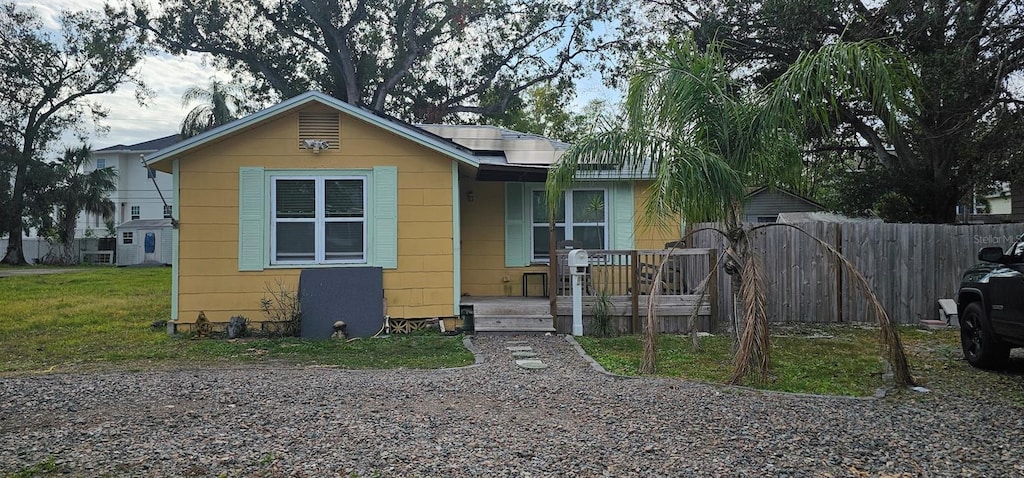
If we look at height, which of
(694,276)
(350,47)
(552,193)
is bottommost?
(694,276)

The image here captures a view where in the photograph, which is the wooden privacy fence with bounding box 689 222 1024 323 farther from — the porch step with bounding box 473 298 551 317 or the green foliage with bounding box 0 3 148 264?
the green foliage with bounding box 0 3 148 264

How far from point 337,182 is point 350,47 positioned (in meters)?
18.0

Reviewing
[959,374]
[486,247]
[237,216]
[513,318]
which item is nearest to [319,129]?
[237,216]

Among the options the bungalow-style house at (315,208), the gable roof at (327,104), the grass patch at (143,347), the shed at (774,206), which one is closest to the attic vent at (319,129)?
the bungalow-style house at (315,208)

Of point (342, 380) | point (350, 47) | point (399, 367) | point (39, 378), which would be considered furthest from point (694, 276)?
point (350, 47)

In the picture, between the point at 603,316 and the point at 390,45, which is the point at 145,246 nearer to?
the point at 390,45

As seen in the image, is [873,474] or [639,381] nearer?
[873,474]

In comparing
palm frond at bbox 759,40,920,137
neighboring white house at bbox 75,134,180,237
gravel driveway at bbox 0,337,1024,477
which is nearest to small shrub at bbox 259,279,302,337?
gravel driveway at bbox 0,337,1024,477

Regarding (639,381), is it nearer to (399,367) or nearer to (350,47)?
(399,367)

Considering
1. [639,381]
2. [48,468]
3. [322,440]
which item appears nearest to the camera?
[48,468]

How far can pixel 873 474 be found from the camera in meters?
4.14

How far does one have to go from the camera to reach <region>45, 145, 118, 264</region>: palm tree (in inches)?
1427

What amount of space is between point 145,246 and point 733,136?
35219mm

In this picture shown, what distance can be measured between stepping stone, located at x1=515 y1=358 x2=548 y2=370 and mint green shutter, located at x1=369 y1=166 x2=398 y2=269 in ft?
10.6
